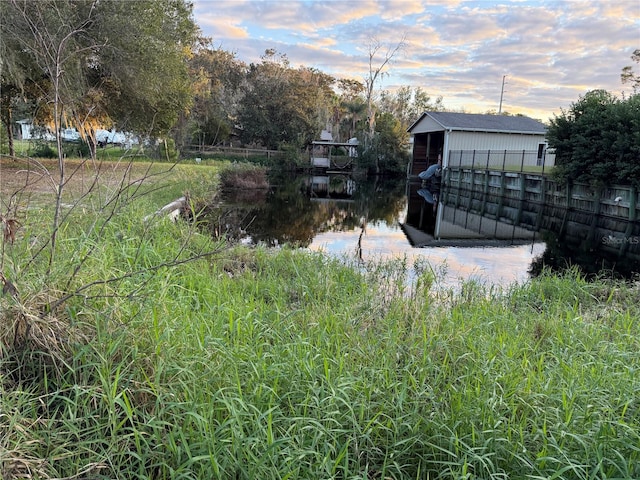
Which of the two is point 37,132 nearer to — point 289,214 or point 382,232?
point 382,232

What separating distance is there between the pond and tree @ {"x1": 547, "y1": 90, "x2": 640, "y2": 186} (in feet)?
10.7

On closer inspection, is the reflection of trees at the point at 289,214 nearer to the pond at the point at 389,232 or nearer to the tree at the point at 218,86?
the pond at the point at 389,232

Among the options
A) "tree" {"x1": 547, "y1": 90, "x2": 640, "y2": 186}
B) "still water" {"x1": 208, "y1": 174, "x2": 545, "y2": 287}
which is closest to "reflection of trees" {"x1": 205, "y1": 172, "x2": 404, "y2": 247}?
"still water" {"x1": 208, "y1": 174, "x2": 545, "y2": 287}

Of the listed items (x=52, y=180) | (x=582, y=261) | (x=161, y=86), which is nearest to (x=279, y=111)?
(x=161, y=86)

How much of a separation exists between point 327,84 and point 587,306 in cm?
5170

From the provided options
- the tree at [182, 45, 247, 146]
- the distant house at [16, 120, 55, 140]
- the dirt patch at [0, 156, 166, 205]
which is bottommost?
the dirt patch at [0, 156, 166, 205]

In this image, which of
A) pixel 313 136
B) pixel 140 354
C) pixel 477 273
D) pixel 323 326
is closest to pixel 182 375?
pixel 140 354

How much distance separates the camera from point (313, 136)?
3806 cm

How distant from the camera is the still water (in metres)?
A: 8.38

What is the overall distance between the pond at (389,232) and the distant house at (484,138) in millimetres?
7276

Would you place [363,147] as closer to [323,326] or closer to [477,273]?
[477,273]

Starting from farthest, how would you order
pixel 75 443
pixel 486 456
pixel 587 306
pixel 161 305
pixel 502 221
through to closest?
pixel 502 221 < pixel 587 306 < pixel 161 305 < pixel 486 456 < pixel 75 443

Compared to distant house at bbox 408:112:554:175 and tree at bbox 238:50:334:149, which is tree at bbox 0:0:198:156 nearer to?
distant house at bbox 408:112:554:175

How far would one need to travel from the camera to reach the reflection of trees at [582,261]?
805 centimetres
